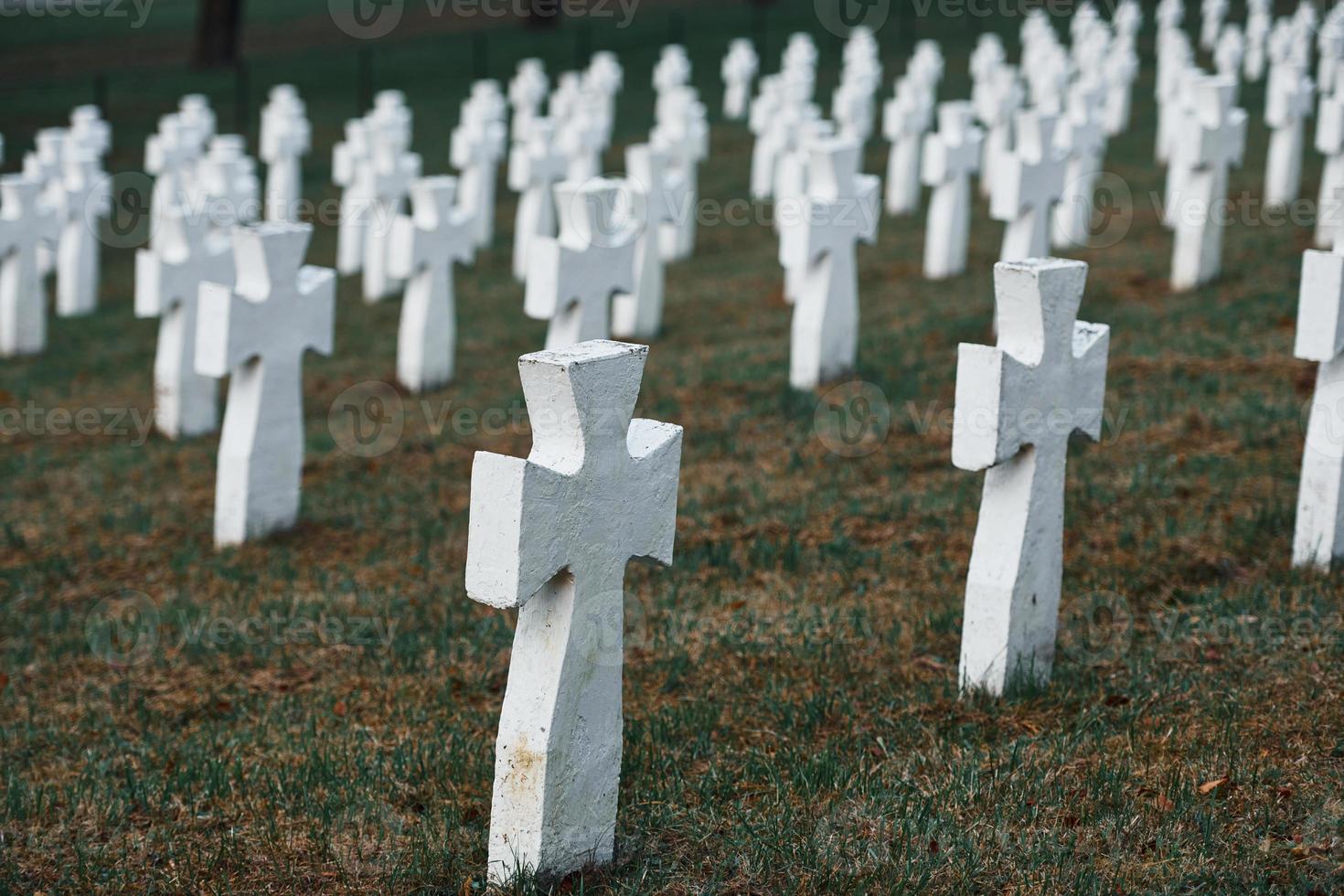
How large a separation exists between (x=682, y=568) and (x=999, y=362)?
202 cm

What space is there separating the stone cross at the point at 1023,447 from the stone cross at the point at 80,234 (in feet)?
37.6

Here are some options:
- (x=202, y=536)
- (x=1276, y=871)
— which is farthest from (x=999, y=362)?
(x=202, y=536)

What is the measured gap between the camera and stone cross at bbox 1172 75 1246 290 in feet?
34.2

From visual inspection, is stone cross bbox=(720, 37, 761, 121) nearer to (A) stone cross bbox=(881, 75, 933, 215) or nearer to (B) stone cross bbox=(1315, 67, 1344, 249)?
(A) stone cross bbox=(881, 75, 933, 215)

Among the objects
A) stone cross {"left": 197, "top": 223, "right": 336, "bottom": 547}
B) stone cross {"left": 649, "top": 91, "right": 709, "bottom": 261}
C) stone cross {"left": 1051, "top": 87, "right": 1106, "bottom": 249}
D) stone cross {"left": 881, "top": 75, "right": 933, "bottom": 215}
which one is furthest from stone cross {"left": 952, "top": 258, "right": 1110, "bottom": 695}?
stone cross {"left": 881, "top": 75, "right": 933, "bottom": 215}

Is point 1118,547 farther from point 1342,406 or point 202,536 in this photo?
point 202,536

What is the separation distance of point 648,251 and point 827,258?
2.52m

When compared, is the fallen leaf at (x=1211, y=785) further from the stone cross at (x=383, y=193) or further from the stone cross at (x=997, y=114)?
the stone cross at (x=997, y=114)

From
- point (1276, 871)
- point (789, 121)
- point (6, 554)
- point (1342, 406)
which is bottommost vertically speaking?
point (6, 554)

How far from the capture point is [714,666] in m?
5.06

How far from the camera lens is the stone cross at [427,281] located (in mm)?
10141

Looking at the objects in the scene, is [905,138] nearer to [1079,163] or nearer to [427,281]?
[1079,163]

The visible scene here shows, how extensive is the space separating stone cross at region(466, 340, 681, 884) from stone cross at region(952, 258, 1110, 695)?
110 cm

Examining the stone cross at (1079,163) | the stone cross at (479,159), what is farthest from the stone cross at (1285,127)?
the stone cross at (479,159)
